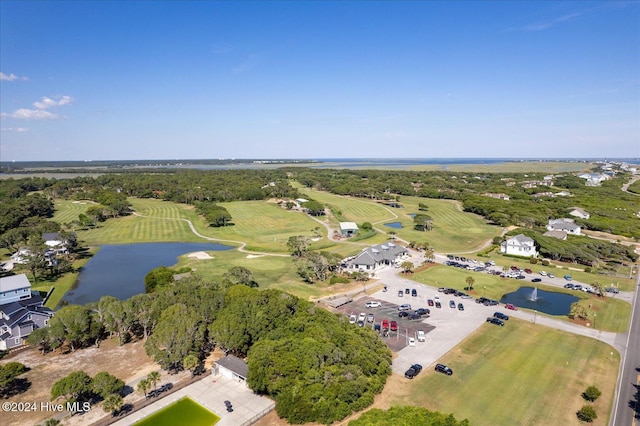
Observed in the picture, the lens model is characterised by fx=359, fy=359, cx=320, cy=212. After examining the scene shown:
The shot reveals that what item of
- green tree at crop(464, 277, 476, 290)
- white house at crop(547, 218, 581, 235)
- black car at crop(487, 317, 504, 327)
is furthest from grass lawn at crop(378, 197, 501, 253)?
black car at crop(487, 317, 504, 327)

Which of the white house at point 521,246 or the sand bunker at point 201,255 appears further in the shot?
the white house at point 521,246

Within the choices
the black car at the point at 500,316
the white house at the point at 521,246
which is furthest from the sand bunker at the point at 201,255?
the white house at the point at 521,246

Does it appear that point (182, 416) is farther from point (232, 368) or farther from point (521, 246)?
point (521, 246)

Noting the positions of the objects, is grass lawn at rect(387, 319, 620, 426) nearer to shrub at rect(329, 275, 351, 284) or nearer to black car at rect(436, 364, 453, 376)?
black car at rect(436, 364, 453, 376)

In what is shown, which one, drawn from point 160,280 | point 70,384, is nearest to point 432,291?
point 160,280

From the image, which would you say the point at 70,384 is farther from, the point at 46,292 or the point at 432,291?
the point at 432,291

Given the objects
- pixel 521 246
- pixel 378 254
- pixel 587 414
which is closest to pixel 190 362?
pixel 587 414

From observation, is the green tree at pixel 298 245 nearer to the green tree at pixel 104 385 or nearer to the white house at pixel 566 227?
the green tree at pixel 104 385
